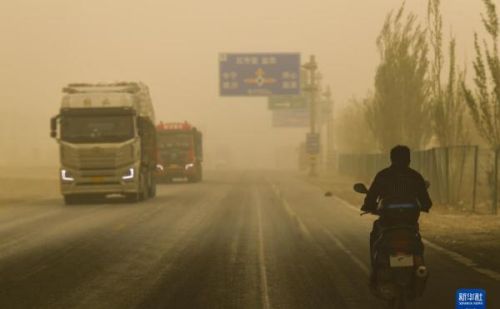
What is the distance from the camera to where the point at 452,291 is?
9.02 m

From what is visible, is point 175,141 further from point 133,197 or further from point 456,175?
point 456,175

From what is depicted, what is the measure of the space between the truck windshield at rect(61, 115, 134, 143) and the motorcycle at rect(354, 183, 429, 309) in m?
17.9

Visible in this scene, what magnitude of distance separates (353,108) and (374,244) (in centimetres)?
5862

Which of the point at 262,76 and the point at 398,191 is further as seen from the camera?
the point at 262,76

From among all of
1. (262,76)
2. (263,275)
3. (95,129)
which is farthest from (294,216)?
(262,76)

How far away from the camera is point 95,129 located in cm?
2456

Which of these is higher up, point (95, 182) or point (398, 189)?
point (398, 189)

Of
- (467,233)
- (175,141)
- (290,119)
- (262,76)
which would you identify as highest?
(262,76)

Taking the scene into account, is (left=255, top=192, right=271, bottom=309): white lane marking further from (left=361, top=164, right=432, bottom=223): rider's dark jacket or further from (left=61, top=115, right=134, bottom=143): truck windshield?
(left=61, top=115, right=134, bottom=143): truck windshield

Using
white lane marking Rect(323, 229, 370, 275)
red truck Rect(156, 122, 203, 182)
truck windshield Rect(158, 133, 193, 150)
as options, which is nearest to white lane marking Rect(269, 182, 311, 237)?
white lane marking Rect(323, 229, 370, 275)

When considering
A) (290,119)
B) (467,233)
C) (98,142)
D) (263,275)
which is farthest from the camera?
(290,119)

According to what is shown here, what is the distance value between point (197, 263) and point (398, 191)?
4.63 meters

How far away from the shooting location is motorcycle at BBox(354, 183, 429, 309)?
23.9ft

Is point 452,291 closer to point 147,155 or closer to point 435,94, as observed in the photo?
point 435,94
